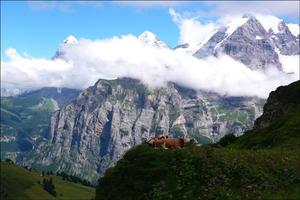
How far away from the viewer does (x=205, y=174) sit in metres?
42.1

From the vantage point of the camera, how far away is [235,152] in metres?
46.0

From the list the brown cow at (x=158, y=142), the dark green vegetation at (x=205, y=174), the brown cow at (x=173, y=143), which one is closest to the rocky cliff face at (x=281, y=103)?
the dark green vegetation at (x=205, y=174)

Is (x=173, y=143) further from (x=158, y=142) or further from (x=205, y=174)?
(x=205, y=174)

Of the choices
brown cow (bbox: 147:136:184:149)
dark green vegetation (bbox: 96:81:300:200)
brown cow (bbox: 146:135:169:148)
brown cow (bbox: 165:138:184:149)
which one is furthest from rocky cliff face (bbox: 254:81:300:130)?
brown cow (bbox: 146:135:169:148)

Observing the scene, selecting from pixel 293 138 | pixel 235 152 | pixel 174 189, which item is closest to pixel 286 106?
pixel 293 138

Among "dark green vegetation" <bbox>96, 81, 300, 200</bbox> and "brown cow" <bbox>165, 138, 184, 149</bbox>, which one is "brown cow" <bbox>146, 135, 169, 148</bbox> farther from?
"dark green vegetation" <bbox>96, 81, 300, 200</bbox>

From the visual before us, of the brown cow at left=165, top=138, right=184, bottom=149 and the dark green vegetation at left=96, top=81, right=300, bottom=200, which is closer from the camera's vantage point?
the dark green vegetation at left=96, top=81, right=300, bottom=200

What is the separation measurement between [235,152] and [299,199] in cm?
1010

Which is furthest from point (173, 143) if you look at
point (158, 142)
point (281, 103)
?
point (281, 103)

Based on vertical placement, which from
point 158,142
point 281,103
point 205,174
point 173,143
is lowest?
point 205,174

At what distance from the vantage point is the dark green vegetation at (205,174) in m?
40.2

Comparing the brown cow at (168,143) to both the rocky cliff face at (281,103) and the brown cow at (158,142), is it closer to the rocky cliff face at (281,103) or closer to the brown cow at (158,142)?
A: the brown cow at (158,142)

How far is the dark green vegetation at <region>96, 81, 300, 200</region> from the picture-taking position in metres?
40.2

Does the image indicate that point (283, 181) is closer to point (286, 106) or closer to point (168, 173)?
point (168, 173)
